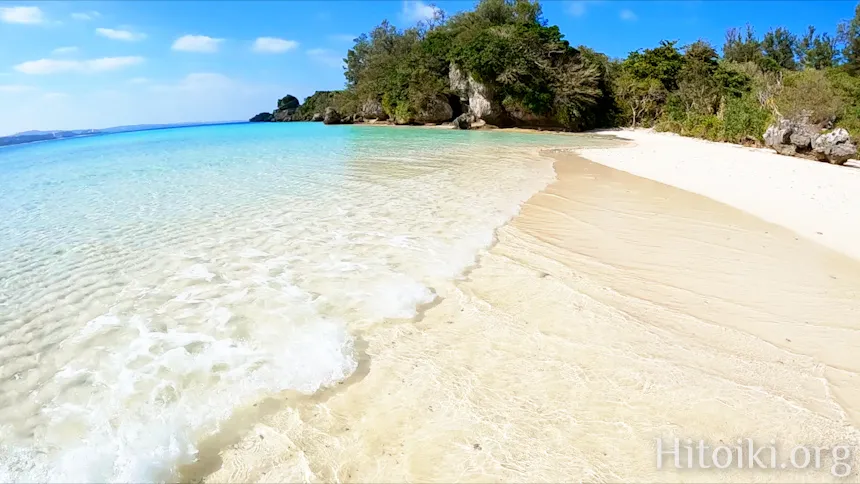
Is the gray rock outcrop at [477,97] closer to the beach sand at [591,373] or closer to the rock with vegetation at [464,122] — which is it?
the rock with vegetation at [464,122]

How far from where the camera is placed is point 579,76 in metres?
33.2

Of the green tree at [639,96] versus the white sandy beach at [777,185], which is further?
the green tree at [639,96]

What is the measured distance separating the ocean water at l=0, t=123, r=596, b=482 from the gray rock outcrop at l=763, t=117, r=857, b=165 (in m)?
9.50

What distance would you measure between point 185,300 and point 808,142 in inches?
654

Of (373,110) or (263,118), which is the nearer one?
(373,110)

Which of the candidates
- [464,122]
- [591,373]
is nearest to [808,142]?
[591,373]

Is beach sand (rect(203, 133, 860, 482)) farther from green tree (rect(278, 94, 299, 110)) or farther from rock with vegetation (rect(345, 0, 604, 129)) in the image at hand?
green tree (rect(278, 94, 299, 110))

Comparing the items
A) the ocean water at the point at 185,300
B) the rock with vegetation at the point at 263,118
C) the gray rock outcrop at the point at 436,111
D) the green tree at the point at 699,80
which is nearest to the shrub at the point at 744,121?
the green tree at the point at 699,80

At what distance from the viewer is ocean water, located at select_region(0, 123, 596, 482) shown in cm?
228

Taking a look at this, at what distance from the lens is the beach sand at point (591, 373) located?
2.01 meters

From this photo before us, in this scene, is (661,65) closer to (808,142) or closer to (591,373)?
(808,142)

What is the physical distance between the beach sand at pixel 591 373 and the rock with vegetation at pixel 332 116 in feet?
158

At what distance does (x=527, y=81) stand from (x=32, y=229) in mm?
32776

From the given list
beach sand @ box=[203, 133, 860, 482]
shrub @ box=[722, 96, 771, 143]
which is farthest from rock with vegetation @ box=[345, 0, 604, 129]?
beach sand @ box=[203, 133, 860, 482]
